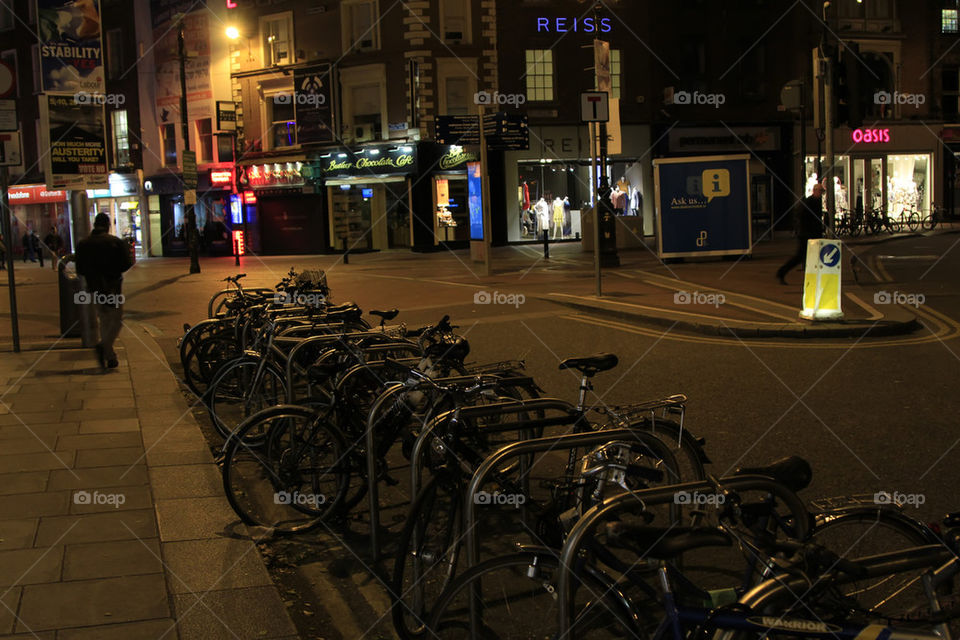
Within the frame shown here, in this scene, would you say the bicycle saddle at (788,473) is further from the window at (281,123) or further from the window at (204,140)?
the window at (204,140)

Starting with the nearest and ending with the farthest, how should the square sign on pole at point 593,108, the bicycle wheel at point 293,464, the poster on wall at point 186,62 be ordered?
the bicycle wheel at point 293,464 < the square sign on pole at point 593,108 < the poster on wall at point 186,62

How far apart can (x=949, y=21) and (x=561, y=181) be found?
68.7ft

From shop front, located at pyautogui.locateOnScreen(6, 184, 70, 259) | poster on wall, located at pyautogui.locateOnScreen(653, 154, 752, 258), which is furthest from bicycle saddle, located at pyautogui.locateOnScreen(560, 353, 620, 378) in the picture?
shop front, located at pyautogui.locateOnScreen(6, 184, 70, 259)

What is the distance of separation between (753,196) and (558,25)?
1117cm

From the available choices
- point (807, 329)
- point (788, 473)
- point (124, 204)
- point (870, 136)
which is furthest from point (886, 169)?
point (788, 473)

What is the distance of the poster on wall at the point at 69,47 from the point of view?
14445mm

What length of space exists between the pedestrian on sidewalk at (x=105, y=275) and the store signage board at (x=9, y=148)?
1972mm

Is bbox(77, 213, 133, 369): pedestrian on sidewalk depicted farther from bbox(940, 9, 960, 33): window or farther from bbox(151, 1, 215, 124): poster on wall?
bbox(940, 9, 960, 33): window

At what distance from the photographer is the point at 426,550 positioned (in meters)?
4.56

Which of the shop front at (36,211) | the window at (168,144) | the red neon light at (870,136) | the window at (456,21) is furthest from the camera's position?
the shop front at (36,211)

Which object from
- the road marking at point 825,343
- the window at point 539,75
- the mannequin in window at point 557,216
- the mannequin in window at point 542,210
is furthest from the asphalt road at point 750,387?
the window at point 539,75

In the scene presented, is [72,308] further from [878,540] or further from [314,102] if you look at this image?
[314,102]

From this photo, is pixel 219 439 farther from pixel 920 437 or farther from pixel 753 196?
pixel 753 196

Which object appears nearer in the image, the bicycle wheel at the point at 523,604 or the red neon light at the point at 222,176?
the bicycle wheel at the point at 523,604
